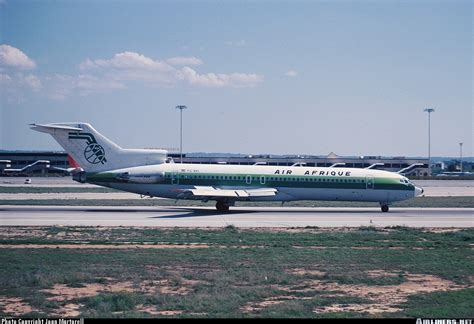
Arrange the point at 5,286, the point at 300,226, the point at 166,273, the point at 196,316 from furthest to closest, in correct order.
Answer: the point at 300,226
the point at 166,273
the point at 5,286
the point at 196,316

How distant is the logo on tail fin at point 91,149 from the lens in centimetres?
3841

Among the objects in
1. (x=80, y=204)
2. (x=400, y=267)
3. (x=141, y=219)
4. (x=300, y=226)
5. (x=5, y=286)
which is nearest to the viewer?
(x=5, y=286)

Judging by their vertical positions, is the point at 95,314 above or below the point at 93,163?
below

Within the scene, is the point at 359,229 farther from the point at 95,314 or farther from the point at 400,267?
the point at 95,314

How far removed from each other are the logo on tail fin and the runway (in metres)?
3.48

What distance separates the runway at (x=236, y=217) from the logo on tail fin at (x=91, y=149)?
137 inches

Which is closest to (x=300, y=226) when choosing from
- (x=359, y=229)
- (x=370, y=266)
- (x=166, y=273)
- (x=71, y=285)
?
(x=359, y=229)

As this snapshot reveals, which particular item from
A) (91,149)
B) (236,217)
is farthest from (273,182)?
(91,149)

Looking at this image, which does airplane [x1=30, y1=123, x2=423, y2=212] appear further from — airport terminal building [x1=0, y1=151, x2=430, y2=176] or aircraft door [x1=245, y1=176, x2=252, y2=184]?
airport terminal building [x1=0, y1=151, x2=430, y2=176]

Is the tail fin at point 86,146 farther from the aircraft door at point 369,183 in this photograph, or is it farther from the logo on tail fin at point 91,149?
the aircraft door at point 369,183

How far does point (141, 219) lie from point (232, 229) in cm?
690

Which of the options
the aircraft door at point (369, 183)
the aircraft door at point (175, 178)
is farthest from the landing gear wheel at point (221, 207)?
the aircraft door at point (369, 183)

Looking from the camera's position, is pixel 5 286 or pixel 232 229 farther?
pixel 232 229

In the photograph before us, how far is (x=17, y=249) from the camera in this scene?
20.5 m
